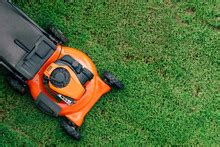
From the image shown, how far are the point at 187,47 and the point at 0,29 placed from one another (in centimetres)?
195

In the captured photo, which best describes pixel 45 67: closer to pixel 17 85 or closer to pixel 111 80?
pixel 17 85

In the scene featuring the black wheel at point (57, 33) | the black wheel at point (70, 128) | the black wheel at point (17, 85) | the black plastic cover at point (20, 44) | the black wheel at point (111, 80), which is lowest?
the black wheel at point (70, 128)

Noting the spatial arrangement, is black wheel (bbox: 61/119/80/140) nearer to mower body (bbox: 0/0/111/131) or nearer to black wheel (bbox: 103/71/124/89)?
mower body (bbox: 0/0/111/131)

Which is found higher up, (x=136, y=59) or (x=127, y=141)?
(x=136, y=59)

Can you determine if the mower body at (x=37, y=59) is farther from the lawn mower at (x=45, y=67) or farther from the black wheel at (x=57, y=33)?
the black wheel at (x=57, y=33)

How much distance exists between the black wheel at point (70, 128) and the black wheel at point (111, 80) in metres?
0.56

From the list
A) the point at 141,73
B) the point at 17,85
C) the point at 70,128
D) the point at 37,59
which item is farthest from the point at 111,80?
the point at 17,85

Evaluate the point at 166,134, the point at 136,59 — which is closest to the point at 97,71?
the point at 136,59

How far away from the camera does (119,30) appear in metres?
6.60

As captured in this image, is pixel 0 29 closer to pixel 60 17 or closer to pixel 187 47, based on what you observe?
pixel 60 17

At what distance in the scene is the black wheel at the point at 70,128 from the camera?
20.7ft

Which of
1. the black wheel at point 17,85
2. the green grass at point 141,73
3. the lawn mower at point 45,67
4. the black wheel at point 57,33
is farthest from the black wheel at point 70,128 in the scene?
the black wheel at point 57,33

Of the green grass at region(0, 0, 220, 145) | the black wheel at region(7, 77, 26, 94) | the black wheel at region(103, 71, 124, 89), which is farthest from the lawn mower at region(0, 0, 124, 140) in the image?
the green grass at region(0, 0, 220, 145)

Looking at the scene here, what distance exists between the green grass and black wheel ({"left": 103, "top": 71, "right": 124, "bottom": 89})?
135 mm
